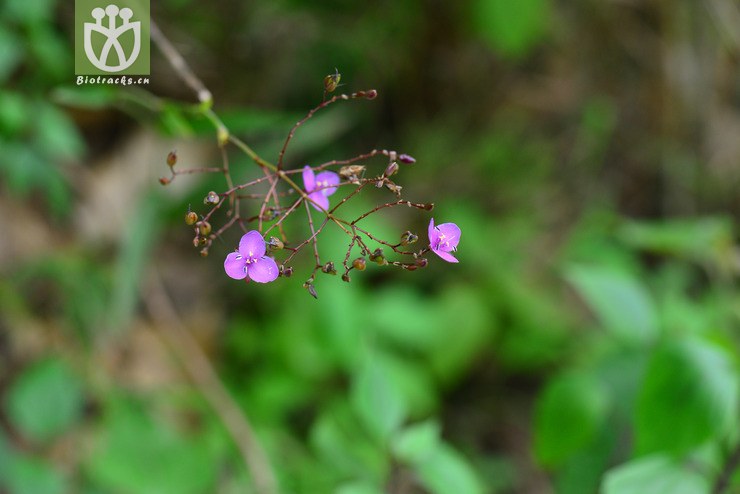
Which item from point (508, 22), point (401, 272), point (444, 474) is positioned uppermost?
point (508, 22)

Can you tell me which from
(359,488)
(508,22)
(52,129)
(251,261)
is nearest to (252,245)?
(251,261)

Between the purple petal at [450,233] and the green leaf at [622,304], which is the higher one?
the green leaf at [622,304]

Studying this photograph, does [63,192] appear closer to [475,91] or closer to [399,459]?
[399,459]

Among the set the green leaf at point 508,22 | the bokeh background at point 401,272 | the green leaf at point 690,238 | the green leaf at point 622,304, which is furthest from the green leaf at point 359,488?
the green leaf at point 508,22

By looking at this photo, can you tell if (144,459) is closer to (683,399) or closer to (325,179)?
(325,179)

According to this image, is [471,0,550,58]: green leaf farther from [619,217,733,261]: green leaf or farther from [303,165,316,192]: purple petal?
[303,165,316,192]: purple petal

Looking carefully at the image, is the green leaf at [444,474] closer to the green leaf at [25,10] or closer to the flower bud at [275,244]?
the flower bud at [275,244]

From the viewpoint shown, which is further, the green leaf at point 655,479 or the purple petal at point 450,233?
the green leaf at point 655,479
